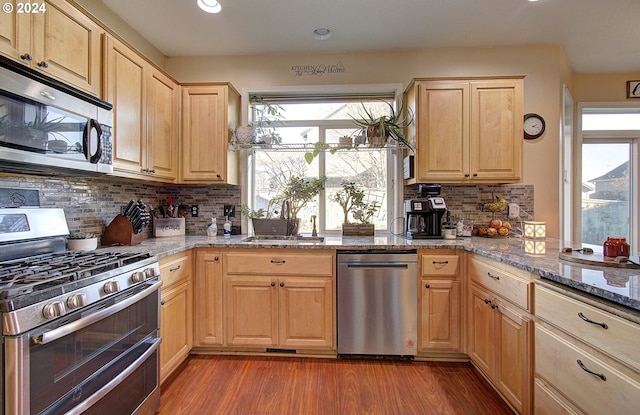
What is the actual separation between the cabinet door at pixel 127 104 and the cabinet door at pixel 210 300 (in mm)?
834

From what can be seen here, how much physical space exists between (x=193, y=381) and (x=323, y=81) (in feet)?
8.97

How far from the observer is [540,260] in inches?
60.3

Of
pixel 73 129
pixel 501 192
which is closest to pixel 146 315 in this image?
pixel 73 129

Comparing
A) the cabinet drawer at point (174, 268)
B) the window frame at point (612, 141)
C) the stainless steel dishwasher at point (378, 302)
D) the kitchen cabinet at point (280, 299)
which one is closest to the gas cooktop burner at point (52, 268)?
the cabinet drawer at point (174, 268)

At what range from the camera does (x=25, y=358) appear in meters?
0.98

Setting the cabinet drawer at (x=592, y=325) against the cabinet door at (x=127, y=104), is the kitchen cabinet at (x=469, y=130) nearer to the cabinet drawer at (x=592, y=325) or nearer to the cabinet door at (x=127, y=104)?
the cabinet drawer at (x=592, y=325)

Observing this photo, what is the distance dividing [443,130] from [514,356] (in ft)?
5.66

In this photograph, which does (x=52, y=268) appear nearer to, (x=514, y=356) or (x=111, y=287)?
(x=111, y=287)

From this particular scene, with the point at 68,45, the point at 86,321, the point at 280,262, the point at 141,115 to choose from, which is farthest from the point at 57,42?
the point at 280,262

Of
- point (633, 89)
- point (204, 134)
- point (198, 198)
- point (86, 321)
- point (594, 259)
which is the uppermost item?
point (633, 89)

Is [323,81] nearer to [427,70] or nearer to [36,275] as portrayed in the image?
[427,70]

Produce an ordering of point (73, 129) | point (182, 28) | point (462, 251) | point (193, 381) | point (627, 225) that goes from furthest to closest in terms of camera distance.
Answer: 1. point (627, 225)
2. point (182, 28)
3. point (462, 251)
4. point (193, 381)
5. point (73, 129)

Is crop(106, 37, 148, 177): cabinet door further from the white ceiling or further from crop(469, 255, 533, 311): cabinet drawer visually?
crop(469, 255, 533, 311): cabinet drawer

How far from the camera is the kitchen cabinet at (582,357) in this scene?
95 centimetres
